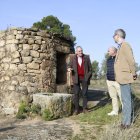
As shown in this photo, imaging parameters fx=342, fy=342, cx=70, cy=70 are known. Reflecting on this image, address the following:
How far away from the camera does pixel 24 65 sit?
31.8ft

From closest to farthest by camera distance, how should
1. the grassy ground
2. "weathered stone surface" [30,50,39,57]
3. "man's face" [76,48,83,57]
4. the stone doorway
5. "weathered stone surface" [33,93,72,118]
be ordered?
1. the grassy ground
2. "weathered stone surface" [33,93,72,118]
3. "man's face" [76,48,83,57]
4. "weathered stone surface" [30,50,39,57]
5. the stone doorway

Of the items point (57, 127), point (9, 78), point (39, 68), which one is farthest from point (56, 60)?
point (57, 127)

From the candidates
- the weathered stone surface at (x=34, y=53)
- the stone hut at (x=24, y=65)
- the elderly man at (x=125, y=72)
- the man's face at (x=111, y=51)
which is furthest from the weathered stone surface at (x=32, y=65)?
the elderly man at (x=125, y=72)

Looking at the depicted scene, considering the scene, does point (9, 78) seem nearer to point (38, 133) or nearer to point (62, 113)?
point (62, 113)

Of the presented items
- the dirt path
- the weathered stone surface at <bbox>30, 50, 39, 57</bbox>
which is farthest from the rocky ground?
the weathered stone surface at <bbox>30, 50, 39, 57</bbox>

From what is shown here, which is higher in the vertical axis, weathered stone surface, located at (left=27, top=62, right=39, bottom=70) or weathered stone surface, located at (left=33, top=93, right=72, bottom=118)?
weathered stone surface, located at (left=27, top=62, right=39, bottom=70)

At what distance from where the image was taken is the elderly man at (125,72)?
20.2 ft

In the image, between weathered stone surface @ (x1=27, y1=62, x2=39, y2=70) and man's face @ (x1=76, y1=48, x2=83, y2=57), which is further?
weathered stone surface @ (x1=27, y1=62, x2=39, y2=70)

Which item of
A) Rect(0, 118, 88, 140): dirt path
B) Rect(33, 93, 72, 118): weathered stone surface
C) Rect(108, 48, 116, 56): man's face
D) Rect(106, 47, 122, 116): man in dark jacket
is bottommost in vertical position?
Rect(0, 118, 88, 140): dirt path

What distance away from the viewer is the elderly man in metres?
6.15

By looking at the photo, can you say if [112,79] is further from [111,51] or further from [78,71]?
[78,71]

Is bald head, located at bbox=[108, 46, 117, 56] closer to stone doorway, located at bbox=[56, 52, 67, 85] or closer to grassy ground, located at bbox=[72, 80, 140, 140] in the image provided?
grassy ground, located at bbox=[72, 80, 140, 140]

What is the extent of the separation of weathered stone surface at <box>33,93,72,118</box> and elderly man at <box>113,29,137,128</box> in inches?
98.3

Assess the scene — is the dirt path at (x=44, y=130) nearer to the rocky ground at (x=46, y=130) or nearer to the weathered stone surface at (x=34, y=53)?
the rocky ground at (x=46, y=130)
